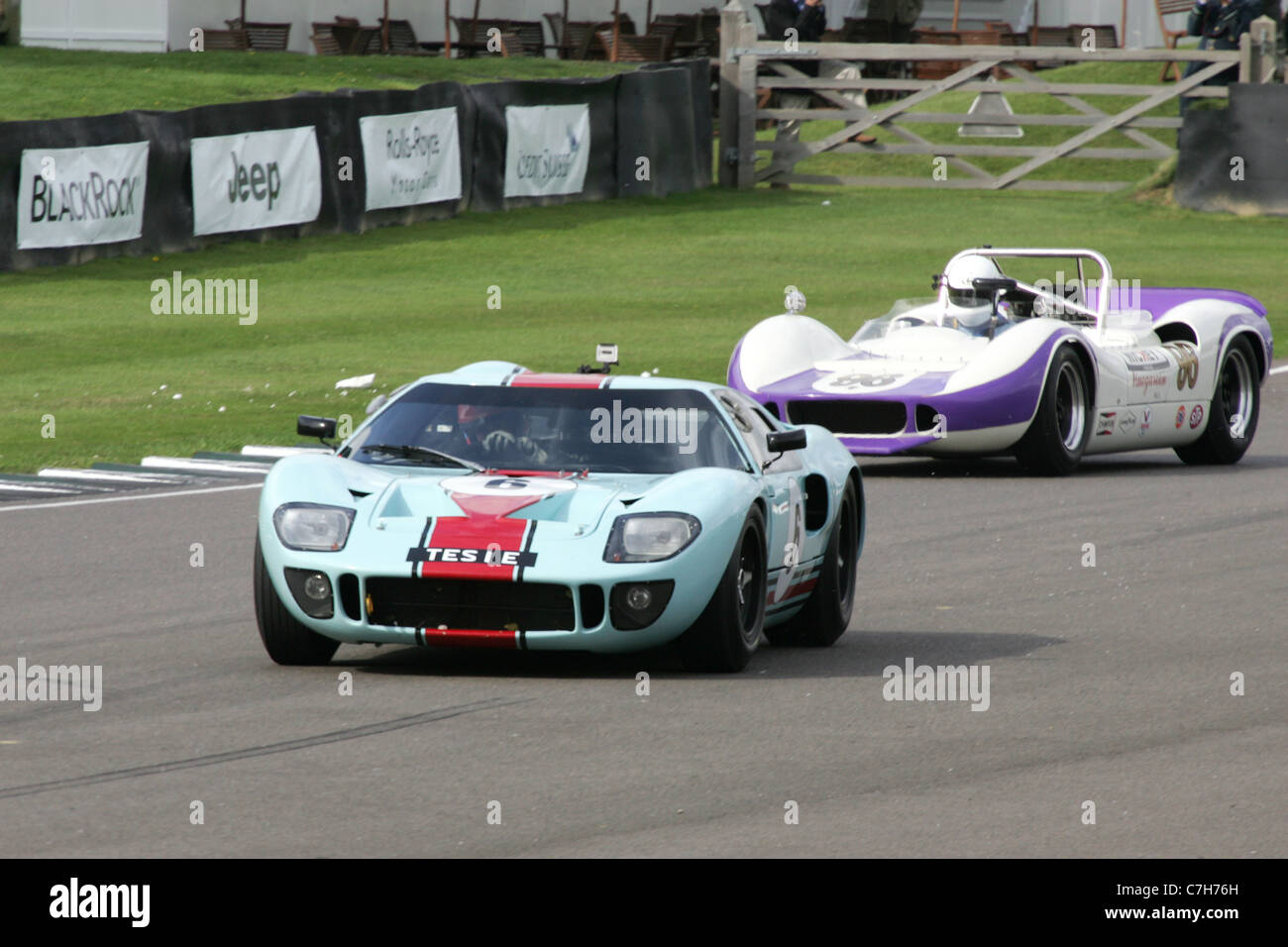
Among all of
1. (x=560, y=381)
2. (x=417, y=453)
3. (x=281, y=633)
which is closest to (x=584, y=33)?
(x=560, y=381)

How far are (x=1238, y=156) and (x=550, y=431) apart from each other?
23335 mm

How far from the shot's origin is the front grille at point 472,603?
8.31 metres

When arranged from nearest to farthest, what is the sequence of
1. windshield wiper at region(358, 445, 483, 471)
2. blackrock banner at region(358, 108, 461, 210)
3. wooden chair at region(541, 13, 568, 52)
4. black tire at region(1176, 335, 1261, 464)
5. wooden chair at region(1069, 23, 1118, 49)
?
windshield wiper at region(358, 445, 483, 471) → black tire at region(1176, 335, 1261, 464) → blackrock banner at region(358, 108, 461, 210) → wooden chair at region(541, 13, 568, 52) → wooden chair at region(1069, 23, 1118, 49)

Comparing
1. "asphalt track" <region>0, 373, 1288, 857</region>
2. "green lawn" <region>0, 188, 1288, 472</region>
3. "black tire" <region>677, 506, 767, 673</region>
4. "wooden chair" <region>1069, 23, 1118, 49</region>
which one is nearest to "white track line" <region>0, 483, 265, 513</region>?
"asphalt track" <region>0, 373, 1288, 857</region>

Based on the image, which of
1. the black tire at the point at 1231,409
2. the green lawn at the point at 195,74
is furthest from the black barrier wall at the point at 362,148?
the black tire at the point at 1231,409

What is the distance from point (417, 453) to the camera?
9.13m

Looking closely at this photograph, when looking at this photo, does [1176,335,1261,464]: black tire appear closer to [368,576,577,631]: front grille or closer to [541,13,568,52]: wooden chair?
[368,576,577,631]: front grille

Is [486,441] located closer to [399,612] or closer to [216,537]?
[399,612]

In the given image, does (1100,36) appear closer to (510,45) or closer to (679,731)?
(510,45)

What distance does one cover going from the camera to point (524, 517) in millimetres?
8453

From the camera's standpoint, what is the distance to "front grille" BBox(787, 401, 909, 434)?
1520cm

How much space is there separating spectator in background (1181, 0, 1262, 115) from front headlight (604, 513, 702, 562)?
25.8 m

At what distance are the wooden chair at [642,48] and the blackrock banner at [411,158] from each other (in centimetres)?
1319

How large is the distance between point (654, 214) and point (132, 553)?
19.8 metres
